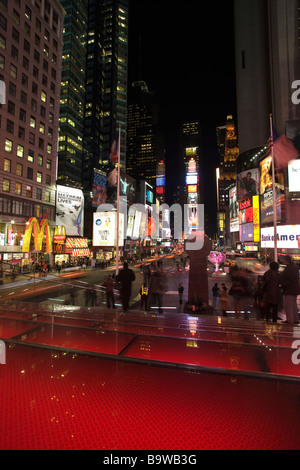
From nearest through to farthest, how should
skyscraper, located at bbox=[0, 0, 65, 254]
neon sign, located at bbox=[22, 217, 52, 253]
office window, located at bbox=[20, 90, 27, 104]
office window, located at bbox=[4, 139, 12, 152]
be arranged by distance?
neon sign, located at bbox=[22, 217, 52, 253] → skyscraper, located at bbox=[0, 0, 65, 254] → office window, located at bbox=[4, 139, 12, 152] → office window, located at bbox=[20, 90, 27, 104]

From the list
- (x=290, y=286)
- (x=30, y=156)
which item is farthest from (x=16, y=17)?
(x=290, y=286)

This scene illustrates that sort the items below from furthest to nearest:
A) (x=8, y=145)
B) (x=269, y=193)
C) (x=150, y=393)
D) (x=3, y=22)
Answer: (x=269, y=193), (x=8, y=145), (x=3, y=22), (x=150, y=393)

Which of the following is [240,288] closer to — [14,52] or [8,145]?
[8,145]

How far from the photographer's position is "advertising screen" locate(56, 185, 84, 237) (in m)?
45.3

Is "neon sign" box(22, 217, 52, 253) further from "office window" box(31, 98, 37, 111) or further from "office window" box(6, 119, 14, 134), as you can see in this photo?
"office window" box(31, 98, 37, 111)

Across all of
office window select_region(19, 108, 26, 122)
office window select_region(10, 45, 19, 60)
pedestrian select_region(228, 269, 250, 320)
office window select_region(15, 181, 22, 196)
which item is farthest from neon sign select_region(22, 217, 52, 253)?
pedestrian select_region(228, 269, 250, 320)

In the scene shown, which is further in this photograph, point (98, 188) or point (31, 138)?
point (98, 188)

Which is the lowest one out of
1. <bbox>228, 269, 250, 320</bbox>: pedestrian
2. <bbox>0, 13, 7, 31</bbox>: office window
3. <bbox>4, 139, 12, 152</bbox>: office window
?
<bbox>228, 269, 250, 320</bbox>: pedestrian

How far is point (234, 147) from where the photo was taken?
195 metres

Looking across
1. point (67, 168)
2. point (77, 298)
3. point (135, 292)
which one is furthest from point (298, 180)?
point (67, 168)

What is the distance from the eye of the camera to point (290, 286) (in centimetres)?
727

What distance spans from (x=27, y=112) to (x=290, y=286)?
4431cm

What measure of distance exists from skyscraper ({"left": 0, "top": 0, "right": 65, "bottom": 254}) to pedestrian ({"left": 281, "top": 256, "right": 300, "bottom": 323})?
117 feet

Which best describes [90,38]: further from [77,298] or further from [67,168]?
[77,298]
